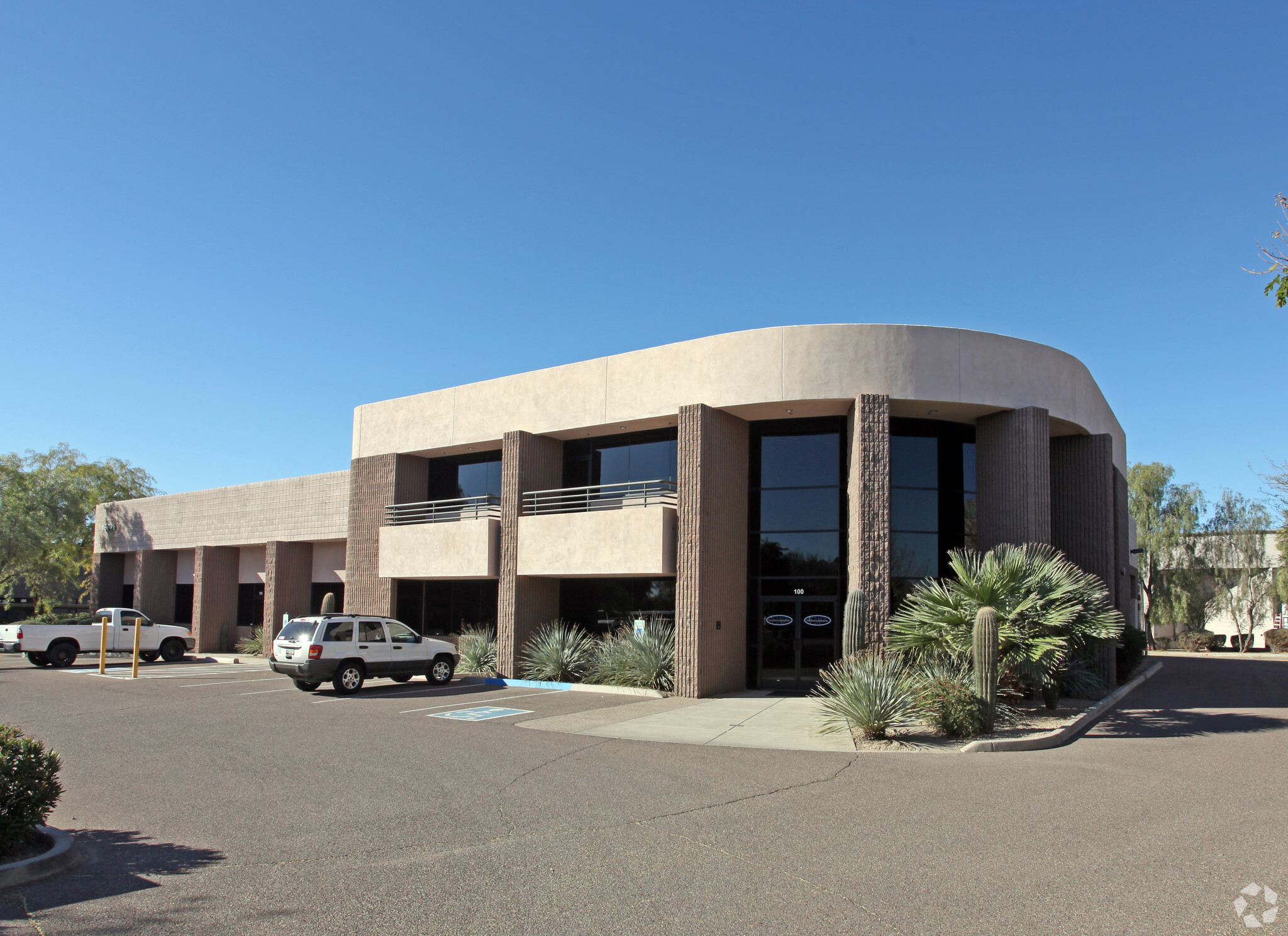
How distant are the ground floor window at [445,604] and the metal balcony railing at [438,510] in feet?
6.01

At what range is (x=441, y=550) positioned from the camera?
81.2 feet

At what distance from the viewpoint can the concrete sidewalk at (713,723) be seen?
13.5 metres

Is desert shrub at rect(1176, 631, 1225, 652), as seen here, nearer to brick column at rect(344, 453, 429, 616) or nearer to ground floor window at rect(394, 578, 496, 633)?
ground floor window at rect(394, 578, 496, 633)

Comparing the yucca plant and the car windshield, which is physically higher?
the car windshield

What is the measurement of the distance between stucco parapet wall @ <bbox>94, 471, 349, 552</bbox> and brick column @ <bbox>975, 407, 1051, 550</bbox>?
65.9 feet

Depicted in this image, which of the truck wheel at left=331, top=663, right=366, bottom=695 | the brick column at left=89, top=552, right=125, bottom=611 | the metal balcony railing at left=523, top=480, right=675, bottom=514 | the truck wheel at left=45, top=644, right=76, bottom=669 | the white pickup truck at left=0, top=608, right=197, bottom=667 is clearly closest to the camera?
the truck wheel at left=331, top=663, right=366, bottom=695

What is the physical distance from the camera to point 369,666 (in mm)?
19547

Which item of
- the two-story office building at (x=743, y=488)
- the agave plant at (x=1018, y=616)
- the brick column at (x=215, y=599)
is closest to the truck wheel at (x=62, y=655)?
the brick column at (x=215, y=599)

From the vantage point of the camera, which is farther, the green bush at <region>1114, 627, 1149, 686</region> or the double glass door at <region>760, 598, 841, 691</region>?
the green bush at <region>1114, 627, 1149, 686</region>

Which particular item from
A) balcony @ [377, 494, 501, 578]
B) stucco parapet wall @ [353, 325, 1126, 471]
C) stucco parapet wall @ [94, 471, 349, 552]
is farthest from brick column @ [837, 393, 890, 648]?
stucco parapet wall @ [94, 471, 349, 552]

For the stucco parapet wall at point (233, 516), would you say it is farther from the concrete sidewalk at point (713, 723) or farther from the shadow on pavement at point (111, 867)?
the shadow on pavement at point (111, 867)

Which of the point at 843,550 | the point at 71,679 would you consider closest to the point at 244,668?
the point at 71,679

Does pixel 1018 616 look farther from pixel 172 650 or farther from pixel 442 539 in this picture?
pixel 172 650

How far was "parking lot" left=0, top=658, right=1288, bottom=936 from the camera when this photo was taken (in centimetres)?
580
